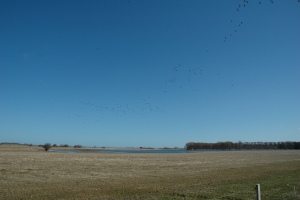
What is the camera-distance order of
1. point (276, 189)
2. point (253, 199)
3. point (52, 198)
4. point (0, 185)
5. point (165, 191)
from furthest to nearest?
point (0, 185), point (165, 191), point (276, 189), point (52, 198), point (253, 199)

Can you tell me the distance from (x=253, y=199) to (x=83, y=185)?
13.7 meters

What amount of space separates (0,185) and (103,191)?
8.92m

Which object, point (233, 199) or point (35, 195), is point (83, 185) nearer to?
point (35, 195)

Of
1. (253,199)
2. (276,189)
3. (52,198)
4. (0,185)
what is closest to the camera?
(253,199)

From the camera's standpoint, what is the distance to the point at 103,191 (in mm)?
18469

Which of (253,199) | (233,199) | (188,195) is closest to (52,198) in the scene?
(188,195)

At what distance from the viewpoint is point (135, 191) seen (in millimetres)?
18453

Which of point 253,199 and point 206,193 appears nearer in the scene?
point 253,199

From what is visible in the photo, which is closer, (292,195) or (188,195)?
(292,195)

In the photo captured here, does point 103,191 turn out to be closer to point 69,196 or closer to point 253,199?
point 69,196

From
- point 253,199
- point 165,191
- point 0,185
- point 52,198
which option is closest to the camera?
point 253,199

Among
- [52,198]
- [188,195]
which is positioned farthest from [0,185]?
[188,195]

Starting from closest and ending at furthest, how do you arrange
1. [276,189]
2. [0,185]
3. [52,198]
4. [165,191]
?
[52,198], [276,189], [165,191], [0,185]

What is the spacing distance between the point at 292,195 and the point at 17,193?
17954 mm
